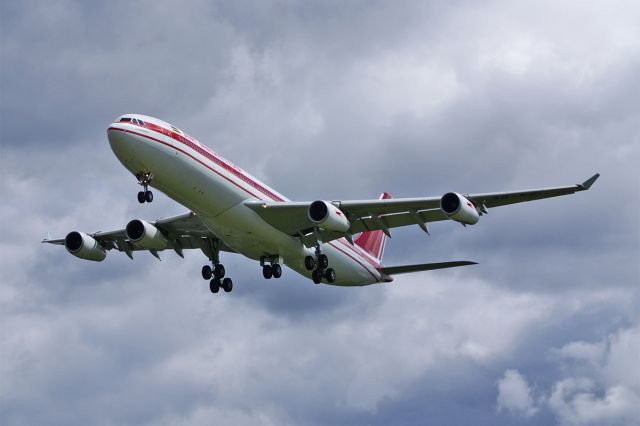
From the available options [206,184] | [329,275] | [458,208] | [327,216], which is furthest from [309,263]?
[458,208]

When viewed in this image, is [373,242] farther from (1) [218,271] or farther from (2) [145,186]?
(2) [145,186]

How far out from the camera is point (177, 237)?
205 ft

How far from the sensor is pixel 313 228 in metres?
57.7

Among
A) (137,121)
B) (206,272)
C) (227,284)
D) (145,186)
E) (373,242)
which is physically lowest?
(145,186)

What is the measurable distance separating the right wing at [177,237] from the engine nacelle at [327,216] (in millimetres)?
6234

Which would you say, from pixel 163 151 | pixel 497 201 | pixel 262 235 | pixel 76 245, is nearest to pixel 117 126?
pixel 163 151

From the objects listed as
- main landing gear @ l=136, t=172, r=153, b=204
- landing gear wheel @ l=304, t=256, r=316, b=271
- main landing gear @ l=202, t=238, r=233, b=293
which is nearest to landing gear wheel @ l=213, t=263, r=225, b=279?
main landing gear @ l=202, t=238, r=233, b=293

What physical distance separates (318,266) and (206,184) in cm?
903

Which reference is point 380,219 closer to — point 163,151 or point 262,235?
point 262,235

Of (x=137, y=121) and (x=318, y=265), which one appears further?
(x=318, y=265)

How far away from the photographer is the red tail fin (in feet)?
Result: 226

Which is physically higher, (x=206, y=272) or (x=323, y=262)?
(x=206, y=272)

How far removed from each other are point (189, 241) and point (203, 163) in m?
10.8

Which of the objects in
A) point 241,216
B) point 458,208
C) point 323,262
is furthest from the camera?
point 323,262
